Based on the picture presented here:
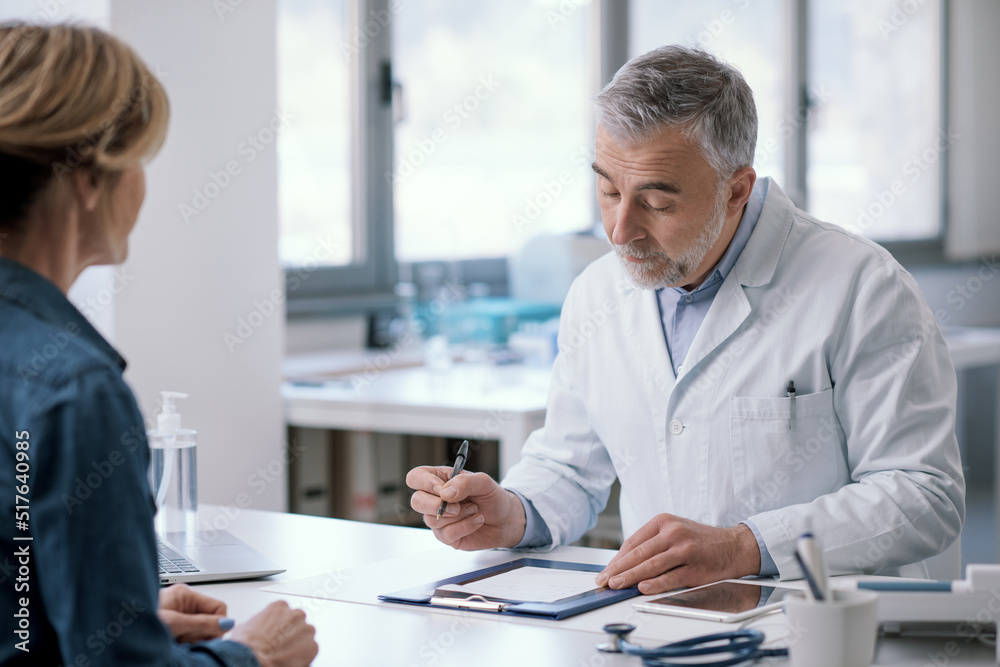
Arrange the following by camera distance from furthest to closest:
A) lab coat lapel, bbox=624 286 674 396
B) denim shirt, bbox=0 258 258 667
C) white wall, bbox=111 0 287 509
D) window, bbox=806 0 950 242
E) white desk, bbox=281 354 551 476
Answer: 1. window, bbox=806 0 950 242
2. white desk, bbox=281 354 551 476
3. white wall, bbox=111 0 287 509
4. lab coat lapel, bbox=624 286 674 396
5. denim shirt, bbox=0 258 258 667

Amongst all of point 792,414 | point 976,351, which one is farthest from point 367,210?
point 792,414

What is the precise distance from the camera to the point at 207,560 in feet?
4.79

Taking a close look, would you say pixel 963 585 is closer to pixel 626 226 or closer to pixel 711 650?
pixel 711 650

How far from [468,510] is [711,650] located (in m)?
0.53

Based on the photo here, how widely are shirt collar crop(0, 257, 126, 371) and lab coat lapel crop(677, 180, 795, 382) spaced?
959 millimetres

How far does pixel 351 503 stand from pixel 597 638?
7.03 ft

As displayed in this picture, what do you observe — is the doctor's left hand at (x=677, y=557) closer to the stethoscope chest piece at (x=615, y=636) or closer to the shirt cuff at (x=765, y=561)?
the shirt cuff at (x=765, y=561)

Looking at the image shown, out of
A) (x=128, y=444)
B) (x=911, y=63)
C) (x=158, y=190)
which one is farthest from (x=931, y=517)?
(x=911, y=63)

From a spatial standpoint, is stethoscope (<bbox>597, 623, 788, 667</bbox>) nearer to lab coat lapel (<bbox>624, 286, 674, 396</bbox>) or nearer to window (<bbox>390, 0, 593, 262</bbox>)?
lab coat lapel (<bbox>624, 286, 674, 396</bbox>)

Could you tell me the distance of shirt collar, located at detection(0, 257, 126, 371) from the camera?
0.85 metres

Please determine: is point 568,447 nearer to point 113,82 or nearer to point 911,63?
point 113,82

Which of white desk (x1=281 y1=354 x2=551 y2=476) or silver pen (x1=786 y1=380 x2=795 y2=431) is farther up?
silver pen (x1=786 y1=380 x2=795 y2=431)

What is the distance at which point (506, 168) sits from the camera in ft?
14.0

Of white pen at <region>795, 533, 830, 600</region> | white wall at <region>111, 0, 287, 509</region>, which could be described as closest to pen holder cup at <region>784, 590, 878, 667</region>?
white pen at <region>795, 533, 830, 600</region>
